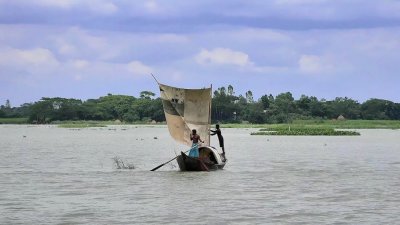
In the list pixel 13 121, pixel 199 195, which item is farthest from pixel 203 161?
pixel 13 121

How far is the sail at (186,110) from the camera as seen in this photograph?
106 feet

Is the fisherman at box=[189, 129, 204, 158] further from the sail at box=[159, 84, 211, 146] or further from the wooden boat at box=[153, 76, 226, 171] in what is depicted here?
the sail at box=[159, 84, 211, 146]

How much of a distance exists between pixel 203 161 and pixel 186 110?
2866 millimetres

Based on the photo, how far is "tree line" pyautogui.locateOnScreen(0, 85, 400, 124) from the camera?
532 feet

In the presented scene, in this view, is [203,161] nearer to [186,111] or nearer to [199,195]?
Result: [186,111]

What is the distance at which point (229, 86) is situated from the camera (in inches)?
7505

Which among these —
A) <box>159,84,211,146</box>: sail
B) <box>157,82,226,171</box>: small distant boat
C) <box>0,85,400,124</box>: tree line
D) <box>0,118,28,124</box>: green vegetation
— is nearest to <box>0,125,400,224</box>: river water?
<box>157,82,226,171</box>: small distant boat

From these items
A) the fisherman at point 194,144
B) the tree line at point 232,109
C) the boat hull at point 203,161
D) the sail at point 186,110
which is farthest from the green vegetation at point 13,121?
the fisherman at point 194,144

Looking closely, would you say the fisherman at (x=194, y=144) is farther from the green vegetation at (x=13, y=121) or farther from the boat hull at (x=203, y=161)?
the green vegetation at (x=13, y=121)

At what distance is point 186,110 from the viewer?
106 feet

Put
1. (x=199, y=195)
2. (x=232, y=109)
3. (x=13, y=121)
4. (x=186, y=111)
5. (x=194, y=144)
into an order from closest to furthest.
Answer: (x=199, y=195)
(x=194, y=144)
(x=186, y=111)
(x=232, y=109)
(x=13, y=121)

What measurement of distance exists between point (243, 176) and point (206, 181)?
3304mm

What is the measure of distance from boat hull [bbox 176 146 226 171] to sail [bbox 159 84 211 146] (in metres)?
1.13

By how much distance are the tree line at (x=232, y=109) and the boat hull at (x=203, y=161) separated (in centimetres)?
12442
